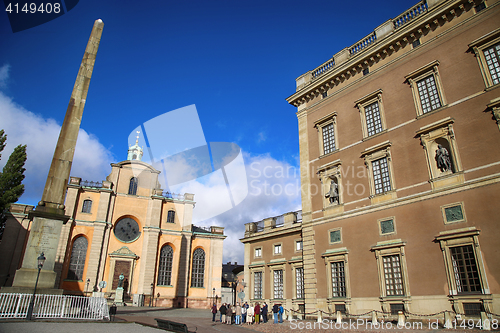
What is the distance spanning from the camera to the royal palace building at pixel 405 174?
14.7 meters

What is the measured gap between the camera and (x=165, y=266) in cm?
4156

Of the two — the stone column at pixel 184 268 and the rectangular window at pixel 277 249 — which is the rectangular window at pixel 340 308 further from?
the stone column at pixel 184 268

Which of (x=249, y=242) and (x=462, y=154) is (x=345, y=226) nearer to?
(x=462, y=154)

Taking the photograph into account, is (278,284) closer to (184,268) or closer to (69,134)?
(69,134)

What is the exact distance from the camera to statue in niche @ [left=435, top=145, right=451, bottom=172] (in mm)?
16266

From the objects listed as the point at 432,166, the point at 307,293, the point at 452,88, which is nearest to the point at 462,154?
the point at 432,166

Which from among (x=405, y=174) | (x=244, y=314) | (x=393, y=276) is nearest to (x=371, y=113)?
(x=405, y=174)

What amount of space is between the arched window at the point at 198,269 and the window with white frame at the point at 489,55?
128ft

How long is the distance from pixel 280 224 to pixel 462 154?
1487 cm

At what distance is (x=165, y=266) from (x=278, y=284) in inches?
855

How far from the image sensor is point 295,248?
2431 centimetres

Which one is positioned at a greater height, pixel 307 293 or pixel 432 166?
pixel 432 166

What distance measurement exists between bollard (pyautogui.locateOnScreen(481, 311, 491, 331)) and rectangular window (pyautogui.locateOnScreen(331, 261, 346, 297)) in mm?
7489

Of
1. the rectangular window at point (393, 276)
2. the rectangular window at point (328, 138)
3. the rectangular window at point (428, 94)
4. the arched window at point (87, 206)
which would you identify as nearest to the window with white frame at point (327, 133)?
the rectangular window at point (328, 138)
